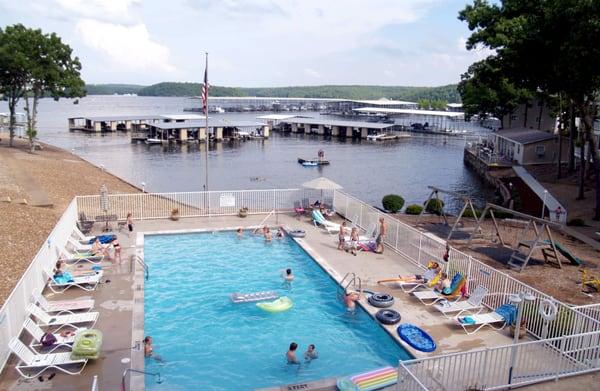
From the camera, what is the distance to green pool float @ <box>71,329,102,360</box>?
1098cm

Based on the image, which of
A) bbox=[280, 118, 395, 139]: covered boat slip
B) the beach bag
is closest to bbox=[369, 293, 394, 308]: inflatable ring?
the beach bag

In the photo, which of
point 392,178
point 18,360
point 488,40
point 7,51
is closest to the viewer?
point 18,360

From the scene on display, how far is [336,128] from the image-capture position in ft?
336

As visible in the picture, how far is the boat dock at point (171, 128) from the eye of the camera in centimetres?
8212

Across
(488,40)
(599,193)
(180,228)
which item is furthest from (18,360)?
(488,40)

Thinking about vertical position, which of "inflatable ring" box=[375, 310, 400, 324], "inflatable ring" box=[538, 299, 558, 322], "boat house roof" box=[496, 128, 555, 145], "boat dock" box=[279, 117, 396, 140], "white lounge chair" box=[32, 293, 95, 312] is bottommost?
"inflatable ring" box=[375, 310, 400, 324]

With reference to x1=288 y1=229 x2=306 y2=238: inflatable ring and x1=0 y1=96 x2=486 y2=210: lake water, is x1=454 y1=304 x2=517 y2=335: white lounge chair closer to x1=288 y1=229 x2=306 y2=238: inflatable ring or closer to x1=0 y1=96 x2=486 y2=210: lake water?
x1=288 y1=229 x2=306 y2=238: inflatable ring

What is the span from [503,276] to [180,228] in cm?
1418

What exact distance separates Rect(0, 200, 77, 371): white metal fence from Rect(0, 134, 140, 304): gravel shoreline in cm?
132

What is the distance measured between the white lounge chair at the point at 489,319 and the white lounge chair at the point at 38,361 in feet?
31.0

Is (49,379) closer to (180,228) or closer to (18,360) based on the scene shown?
(18,360)

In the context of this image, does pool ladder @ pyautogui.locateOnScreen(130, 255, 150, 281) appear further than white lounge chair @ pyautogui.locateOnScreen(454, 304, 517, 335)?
Yes

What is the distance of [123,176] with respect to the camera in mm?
48531

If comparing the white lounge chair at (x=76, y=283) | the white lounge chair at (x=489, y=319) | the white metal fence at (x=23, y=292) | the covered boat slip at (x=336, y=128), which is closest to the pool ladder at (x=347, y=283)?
the white lounge chair at (x=489, y=319)
